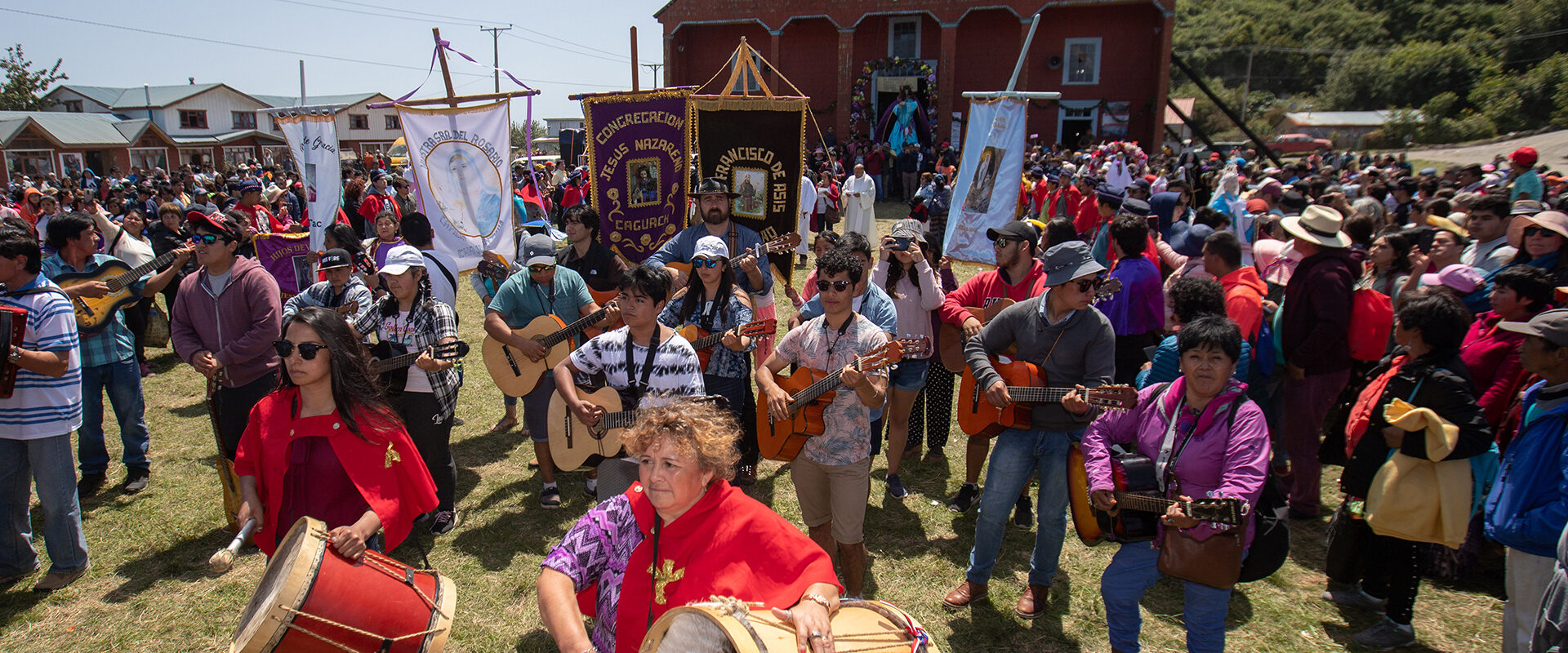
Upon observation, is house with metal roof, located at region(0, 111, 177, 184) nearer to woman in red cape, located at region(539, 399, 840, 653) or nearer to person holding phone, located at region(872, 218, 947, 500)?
person holding phone, located at region(872, 218, 947, 500)

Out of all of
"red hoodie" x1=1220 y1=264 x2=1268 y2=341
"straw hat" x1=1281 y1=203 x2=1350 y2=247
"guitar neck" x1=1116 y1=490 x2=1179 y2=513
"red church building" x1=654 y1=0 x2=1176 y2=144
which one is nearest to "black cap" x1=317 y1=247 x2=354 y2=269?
"guitar neck" x1=1116 y1=490 x2=1179 y2=513

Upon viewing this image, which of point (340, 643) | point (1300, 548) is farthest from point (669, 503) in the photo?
point (1300, 548)

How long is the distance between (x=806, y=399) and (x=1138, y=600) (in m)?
1.79

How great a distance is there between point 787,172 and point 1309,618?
5.05m

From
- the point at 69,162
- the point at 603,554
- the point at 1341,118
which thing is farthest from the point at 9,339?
the point at 1341,118

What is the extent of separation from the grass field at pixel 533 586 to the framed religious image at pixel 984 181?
3.05m

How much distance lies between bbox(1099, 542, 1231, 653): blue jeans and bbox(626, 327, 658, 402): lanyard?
236cm

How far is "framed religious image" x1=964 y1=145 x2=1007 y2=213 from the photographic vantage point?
313 inches

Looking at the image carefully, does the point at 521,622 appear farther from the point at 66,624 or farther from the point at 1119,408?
the point at 1119,408

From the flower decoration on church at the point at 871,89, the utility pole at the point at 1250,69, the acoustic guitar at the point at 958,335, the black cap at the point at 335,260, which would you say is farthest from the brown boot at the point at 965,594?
the utility pole at the point at 1250,69

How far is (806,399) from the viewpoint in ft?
13.4

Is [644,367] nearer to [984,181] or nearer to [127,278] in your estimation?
[127,278]

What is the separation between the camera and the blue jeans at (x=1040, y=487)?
4.12m

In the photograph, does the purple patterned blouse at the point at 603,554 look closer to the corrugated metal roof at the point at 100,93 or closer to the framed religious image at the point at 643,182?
the framed religious image at the point at 643,182
